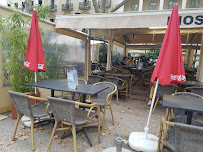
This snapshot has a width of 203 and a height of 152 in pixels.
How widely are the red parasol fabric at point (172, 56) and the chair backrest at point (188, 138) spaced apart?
2.66 feet

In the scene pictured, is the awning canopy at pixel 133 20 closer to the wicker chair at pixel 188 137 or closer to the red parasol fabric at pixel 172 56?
the red parasol fabric at pixel 172 56

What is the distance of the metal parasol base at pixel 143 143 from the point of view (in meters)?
2.05

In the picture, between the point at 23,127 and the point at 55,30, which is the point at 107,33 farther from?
the point at 23,127

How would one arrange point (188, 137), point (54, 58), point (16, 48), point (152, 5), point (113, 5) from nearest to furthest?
point (188, 137), point (16, 48), point (54, 58), point (152, 5), point (113, 5)

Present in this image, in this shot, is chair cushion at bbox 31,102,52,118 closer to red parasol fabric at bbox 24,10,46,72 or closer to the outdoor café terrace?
the outdoor café terrace

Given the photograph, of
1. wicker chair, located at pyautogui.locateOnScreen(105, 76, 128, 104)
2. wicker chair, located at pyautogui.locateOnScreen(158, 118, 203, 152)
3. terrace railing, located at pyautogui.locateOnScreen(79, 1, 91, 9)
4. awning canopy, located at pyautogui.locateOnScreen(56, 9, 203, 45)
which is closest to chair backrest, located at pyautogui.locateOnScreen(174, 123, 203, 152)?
wicker chair, located at pyautogui.locateOnScreen(158, 118, 203, 152)

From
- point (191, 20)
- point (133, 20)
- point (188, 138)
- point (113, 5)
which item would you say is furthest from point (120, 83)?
point (113, 5)

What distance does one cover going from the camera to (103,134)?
2516 mm

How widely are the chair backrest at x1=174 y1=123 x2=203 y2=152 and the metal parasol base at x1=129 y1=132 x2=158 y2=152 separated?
2.66ft

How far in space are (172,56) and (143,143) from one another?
136 centimetres

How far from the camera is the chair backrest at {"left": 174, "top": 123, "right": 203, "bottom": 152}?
1.17 m

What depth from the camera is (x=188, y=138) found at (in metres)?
1.24

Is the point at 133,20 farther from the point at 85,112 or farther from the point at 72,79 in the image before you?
the point at 85,112

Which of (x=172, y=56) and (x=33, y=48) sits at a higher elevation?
(x=33, y=48)
